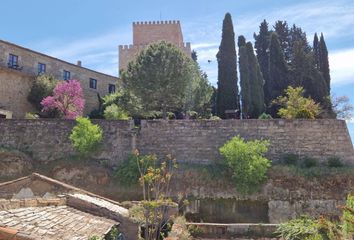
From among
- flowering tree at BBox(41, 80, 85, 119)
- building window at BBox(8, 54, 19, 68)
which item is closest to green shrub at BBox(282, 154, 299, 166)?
flowering tree at BBox(41, 80, 85, 119)

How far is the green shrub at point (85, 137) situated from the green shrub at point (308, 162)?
10353mm

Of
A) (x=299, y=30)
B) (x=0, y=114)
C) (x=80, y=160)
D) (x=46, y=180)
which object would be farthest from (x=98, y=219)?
(x=299, y=30)

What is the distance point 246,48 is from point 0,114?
769 inches

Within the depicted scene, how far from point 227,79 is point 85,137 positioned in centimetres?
1504

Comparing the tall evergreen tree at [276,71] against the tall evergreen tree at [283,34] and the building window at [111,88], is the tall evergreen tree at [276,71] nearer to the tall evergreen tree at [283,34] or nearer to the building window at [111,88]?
the tall evergreen tree at [283,34]

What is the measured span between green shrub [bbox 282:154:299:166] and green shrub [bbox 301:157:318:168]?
13.4 inches

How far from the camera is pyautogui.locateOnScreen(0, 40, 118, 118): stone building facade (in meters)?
32.5

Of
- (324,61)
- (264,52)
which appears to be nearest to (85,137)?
(264,52)

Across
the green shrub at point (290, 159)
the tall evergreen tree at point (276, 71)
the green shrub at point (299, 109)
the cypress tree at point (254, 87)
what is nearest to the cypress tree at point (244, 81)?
the cypress tree at point (254, 87)

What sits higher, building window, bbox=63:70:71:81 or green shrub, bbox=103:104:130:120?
building window, bbox=63:70:71:81

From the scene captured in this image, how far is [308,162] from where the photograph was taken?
2164cm

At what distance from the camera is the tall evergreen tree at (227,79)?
109 ft

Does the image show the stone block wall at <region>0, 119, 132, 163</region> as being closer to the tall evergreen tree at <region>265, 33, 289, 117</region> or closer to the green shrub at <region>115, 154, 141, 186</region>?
the green shrub at <region>115, 154, 141, 186</region>

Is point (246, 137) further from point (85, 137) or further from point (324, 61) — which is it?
point (324, 61)
